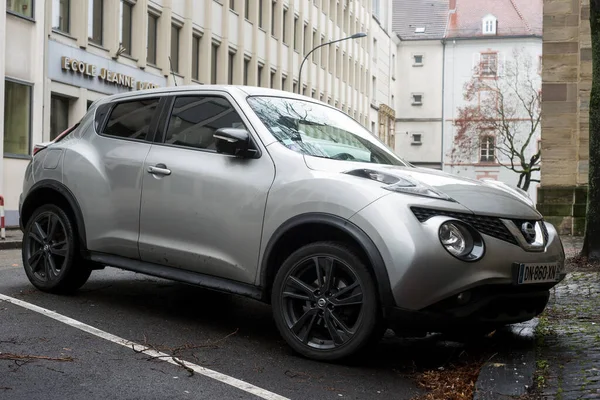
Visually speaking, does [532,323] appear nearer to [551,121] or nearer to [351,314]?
[351,314]

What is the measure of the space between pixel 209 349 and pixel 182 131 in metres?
1.76

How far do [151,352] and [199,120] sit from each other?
6.14 feet

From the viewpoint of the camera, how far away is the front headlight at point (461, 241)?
5262 mm

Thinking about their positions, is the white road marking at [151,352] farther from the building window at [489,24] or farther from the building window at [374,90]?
the building window at [489,24]

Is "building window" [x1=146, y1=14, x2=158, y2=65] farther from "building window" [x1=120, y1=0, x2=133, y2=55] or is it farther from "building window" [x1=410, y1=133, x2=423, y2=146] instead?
"building window" [x1=410, y1=133, x2=423, y2=146]

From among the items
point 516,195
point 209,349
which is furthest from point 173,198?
point 516,195

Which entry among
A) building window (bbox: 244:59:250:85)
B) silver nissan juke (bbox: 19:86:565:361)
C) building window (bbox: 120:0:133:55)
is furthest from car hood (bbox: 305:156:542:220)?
building window (bbox: 244:59:250:85)

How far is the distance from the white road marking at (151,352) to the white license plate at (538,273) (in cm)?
169

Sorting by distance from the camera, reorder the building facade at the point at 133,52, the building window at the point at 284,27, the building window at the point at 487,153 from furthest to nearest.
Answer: the building window at the point at 487,153 → the building window at the point at 284,27 → the building facade at the point at 133,52

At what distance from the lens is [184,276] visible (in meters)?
6.42

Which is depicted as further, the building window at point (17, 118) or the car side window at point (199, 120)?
the building window at point (17, 118)

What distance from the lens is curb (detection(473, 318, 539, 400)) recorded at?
4.79 m

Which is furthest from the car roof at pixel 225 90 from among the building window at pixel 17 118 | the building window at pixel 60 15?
the building window at pixel 60 15

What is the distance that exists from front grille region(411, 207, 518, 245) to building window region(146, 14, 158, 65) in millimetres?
26177
